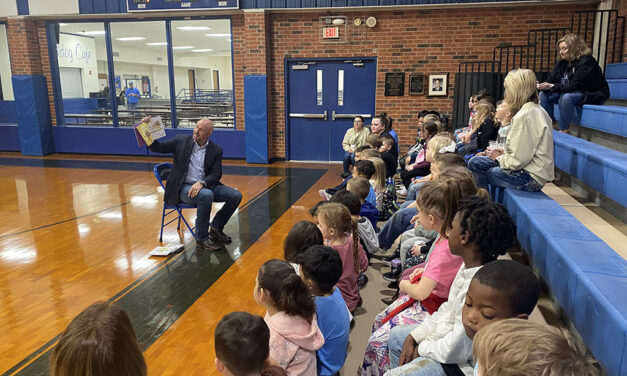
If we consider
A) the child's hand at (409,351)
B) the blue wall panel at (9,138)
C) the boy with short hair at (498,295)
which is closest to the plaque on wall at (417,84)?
the child's hand at (409,351)

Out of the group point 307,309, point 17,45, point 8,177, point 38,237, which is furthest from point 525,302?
point 17,45

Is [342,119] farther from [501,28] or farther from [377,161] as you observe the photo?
[377,161]

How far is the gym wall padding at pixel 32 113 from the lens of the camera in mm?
10930

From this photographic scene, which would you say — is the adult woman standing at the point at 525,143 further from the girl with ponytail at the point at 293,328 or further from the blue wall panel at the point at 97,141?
the blue wall panel at the point at 97,141

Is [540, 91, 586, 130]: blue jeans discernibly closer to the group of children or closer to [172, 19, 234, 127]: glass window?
the group of children

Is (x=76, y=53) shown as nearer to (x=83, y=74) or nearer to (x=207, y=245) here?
(x=83, y=74)

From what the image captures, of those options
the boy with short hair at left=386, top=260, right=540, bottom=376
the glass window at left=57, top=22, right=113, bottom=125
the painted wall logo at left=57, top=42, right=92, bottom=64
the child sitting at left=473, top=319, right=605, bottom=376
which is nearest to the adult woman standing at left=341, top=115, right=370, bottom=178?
the boy with short hair at left=386, top=260, right=540, bottom=376

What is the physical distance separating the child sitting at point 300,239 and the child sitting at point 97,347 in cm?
167

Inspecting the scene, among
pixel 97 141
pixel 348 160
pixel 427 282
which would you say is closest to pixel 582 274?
pixel 427 282

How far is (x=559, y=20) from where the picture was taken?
29.3 feet

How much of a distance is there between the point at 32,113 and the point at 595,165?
11.7 metres

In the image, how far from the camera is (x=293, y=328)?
2.11 m

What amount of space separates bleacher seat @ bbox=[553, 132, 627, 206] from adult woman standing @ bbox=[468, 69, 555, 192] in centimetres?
31

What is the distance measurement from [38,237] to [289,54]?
21.1ft
